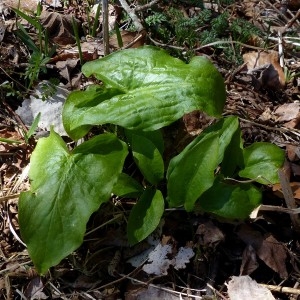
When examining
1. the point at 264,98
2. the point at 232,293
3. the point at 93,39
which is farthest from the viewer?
the point at 93,39

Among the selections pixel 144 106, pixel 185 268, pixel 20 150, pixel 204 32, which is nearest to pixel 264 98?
pixel 204 32

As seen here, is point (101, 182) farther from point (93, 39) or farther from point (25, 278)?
point (93, 39)

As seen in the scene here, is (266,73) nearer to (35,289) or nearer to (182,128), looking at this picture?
(182,128)

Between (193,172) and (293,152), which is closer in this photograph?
(193,172)

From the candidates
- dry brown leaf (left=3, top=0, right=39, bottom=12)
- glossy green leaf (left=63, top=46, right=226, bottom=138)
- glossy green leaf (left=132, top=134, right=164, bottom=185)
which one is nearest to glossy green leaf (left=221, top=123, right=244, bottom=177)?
glossy green leaf (left=63, top=46, right=226, bottom=138)

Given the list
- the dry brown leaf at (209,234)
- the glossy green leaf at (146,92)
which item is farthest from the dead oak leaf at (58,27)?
Answer: the dry brown leaf at (209,234)

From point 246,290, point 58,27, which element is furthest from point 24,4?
point 246,290

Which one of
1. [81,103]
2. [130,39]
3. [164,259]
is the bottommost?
[164,259]
